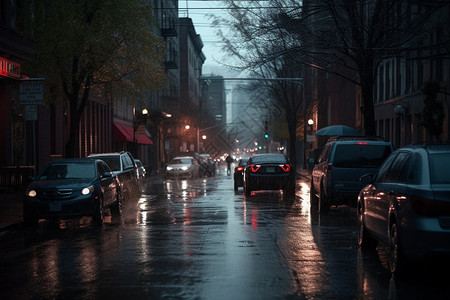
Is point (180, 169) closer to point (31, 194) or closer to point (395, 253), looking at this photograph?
point (31, 194)

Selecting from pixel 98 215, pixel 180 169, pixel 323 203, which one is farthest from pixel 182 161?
pixel 98 215

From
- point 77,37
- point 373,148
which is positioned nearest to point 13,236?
point 373,148

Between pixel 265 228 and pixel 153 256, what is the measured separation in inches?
183

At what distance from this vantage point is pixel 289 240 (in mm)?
13352

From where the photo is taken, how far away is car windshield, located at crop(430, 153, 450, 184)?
28.9 feet

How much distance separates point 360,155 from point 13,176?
1370 cm

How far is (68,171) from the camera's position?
58.9 feet

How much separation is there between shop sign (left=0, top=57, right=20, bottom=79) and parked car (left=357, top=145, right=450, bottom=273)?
1664 centimetres

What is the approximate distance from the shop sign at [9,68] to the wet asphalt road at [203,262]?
7.87 meters

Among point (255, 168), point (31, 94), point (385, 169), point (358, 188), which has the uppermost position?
point (31, 94)

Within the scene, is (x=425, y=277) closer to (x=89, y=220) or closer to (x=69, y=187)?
(x=69, y=187)

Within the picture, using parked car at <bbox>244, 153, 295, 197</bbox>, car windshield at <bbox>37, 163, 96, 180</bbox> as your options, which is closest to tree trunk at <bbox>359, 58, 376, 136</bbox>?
parked car at <bbox>244, 153, 295, 197</bbox>

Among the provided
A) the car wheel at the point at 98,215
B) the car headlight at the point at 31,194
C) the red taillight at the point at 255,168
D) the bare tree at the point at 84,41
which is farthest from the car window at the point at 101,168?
the bare tree at the point at 84,41

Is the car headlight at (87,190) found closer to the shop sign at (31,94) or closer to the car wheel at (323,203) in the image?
the shop sign at (31,94)
